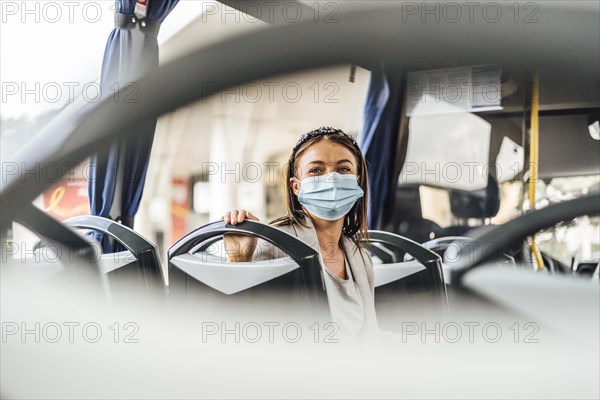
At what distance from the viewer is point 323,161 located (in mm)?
1236

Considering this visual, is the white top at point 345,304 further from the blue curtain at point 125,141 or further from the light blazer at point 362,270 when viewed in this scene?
the blue curtain at point 125,141

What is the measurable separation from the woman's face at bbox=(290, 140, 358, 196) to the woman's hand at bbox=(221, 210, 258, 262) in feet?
0.43

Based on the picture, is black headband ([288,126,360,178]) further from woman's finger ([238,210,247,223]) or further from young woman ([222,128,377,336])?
woman's finger ([238,210,247,223])

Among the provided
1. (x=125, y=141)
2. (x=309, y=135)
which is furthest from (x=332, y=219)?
(x=125, y=141)

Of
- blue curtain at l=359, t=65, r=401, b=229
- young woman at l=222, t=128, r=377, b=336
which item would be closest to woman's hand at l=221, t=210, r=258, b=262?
young woman at l=222, t=128, r=377, b=336

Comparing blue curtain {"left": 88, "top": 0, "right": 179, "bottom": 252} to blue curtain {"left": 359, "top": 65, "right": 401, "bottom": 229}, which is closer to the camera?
blue curtain {"left": 88, "top": 0, "right": 179, "bottom": 252}

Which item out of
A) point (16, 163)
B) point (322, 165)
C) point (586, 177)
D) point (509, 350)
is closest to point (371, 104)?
point (322, 165)

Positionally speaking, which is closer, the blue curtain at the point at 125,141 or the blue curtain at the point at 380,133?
the blue curtain at the point at 125,141

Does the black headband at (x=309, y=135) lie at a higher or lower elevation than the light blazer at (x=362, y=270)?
higher

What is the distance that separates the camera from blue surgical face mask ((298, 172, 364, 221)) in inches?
48.3

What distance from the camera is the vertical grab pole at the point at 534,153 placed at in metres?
1.25

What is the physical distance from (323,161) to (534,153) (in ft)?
1.53

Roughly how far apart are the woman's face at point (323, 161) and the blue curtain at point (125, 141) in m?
0.32

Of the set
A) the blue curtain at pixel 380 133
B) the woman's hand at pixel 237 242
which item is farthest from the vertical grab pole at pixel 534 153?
the woman's hand at pixel 237 242
